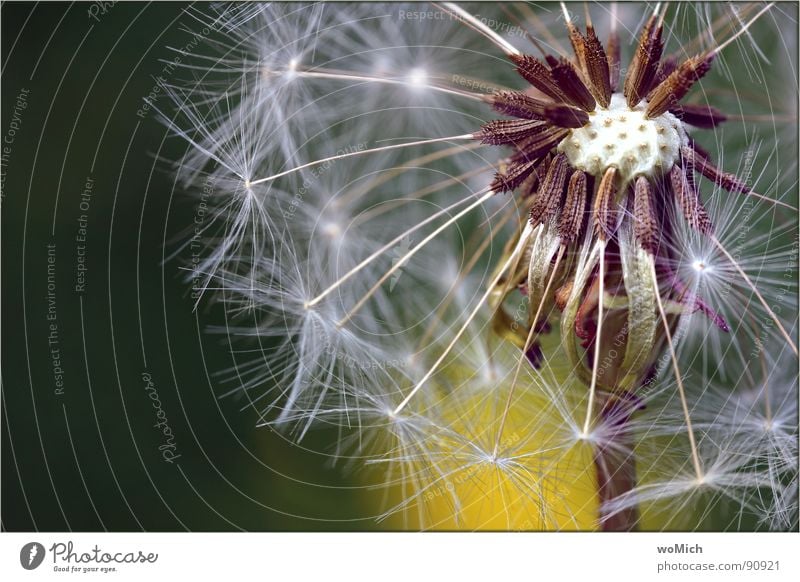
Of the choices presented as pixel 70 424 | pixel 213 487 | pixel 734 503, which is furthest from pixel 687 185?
pixel 70 424
